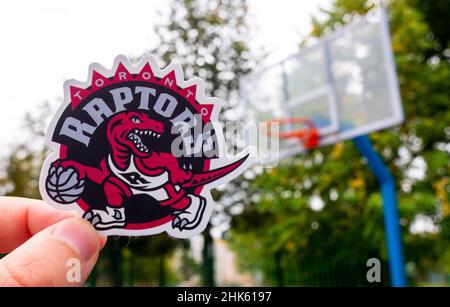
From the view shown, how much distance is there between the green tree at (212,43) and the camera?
4730 millimetres

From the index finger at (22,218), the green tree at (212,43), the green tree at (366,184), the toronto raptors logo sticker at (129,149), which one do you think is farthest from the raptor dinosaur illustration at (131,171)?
the green tree at (366,184)

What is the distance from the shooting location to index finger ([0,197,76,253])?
0.92 meters

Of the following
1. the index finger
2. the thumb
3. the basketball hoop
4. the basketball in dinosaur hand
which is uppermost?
the basketball hoop

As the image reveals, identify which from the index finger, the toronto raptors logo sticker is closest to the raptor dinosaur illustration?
the toronto raptors logo sticker

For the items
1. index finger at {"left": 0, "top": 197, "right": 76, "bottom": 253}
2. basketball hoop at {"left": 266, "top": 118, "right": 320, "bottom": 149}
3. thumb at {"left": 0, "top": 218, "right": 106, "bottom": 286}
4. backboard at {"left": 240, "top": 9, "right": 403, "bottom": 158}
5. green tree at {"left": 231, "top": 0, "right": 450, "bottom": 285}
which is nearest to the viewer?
thumb at {"left": 0, "top": 218, "right": 106, "bottom": 286}

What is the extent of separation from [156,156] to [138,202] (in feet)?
0.27

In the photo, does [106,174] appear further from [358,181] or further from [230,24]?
[358,181]

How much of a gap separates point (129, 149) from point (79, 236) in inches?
6.3

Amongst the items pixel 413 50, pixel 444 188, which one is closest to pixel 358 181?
pixel 444 188

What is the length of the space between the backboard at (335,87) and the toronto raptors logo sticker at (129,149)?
3509mm

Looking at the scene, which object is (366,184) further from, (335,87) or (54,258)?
(54,258)

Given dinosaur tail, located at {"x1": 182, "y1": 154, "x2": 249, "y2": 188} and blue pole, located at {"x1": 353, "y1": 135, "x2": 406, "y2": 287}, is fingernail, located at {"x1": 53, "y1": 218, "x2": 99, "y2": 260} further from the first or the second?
blue pole, located at {"x1": 353, "y1": 135, "x2": 406, "y2": 287}

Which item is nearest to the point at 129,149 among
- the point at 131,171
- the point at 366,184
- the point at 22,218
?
the point at 131,171

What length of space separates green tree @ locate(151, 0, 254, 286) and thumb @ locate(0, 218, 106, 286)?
3387 mm
